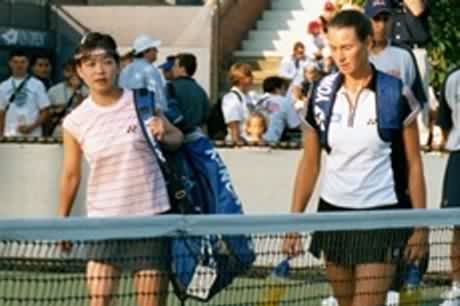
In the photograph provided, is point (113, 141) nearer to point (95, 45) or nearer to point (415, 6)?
point (95, 45)

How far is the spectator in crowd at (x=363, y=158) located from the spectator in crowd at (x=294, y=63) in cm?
1277

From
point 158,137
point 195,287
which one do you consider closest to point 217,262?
point 195,287

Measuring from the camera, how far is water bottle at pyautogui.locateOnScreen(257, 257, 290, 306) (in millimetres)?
7199

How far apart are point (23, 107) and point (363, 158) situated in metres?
9.22

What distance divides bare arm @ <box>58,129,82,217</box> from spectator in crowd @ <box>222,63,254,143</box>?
8.52m

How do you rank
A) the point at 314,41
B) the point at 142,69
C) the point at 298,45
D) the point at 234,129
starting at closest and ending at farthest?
the point at 142,69 < the point at 234,129 < the point at 298,45 < the point at 314,41

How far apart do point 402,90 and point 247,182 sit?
6.69 metres

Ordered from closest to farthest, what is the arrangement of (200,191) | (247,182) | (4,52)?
(200,191), (247,182), (4,52)

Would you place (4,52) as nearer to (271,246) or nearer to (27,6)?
(27,6)

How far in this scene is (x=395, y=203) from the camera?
25.1 ft

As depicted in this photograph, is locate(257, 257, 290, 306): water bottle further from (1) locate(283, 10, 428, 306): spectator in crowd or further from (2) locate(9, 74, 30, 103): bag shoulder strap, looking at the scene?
(2) locate(9, 74, 30, 103): bag shoulder strap

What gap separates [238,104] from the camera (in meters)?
17.2

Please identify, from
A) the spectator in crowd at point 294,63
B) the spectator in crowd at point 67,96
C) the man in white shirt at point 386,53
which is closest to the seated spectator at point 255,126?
the spectator in crowd at point 67,96

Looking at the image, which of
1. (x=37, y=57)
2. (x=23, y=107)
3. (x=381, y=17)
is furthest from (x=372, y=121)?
(x=37, y=57)
